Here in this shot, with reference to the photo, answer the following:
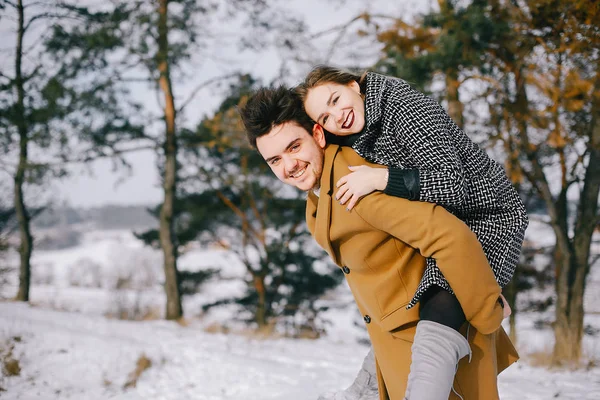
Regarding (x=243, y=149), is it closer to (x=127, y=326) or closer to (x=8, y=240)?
(x=127, y=326)

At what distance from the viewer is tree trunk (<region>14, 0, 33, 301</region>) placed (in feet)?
28.9

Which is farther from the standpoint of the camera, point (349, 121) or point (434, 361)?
point (349, 121)

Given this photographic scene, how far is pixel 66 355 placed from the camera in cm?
448

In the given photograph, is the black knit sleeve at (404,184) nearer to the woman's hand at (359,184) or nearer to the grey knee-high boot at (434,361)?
the woman's hand at (359,184)

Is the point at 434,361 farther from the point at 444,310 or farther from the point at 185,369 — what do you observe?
the point at 185,369

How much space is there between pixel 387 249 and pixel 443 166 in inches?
13.0

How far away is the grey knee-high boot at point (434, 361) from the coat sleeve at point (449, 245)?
10cm

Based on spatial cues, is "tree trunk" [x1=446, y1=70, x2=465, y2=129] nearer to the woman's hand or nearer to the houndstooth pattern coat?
the houndstooth pattern coat

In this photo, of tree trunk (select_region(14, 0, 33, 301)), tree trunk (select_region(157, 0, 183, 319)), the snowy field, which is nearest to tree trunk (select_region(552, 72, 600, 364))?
the snowy field

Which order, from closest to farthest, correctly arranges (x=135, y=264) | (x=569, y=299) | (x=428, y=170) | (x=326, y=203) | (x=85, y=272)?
(x=428, y=170) → (x=326, y=203) → (x=569, y=299) → (x=135, y=264) → (x=85, y=272)

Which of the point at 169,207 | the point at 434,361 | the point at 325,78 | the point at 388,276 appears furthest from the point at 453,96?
the point at 169,207

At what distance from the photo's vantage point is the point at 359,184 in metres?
1.43

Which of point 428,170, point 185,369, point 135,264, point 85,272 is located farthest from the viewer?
point 85,272

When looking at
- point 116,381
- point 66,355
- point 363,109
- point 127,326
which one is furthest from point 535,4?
point 127,326
